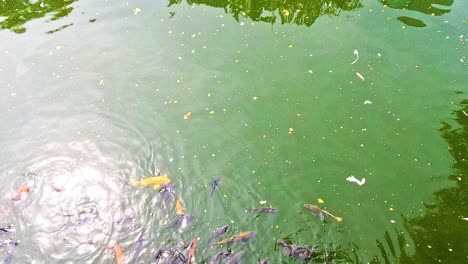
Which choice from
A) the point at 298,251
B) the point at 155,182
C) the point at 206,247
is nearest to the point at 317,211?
the point at 298,251

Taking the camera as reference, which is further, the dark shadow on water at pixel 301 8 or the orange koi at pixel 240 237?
the dark shadow on water at pixel 301 8

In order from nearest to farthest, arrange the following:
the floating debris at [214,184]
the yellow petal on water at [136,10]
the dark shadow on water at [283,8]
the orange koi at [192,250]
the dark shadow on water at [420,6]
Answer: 1. the orange koi at [192,250]
2. the floating debris at [214,184]
3. the dark shadow on water at [420,6]
4. the dark shadow on water at [283,8]
5. the yellow petal on water at [136,10]

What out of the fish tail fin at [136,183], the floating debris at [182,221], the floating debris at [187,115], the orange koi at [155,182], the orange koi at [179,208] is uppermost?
the floating debris at [187,115]

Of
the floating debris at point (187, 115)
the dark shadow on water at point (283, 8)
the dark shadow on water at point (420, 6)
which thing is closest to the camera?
the floating debris at point (187, 115)

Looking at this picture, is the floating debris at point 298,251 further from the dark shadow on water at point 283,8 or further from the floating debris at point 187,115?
the dark shadow on water at point 283,8

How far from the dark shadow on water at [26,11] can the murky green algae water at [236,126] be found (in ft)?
0.08

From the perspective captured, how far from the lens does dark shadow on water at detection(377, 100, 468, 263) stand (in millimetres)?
3266

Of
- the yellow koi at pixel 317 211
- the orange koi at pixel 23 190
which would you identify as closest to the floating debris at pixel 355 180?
the yellow koi at pixel 317 211

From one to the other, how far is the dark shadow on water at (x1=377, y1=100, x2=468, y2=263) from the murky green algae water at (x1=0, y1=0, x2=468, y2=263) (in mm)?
11

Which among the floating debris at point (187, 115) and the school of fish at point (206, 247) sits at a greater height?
the floating debris at point (187, 115)

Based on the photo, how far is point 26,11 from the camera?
561 cm

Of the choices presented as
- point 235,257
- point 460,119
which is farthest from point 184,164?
point 460,119

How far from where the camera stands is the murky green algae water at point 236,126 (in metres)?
3.42

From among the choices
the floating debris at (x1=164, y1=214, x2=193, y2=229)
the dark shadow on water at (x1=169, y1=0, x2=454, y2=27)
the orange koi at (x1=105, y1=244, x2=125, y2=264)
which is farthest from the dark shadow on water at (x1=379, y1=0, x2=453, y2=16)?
the orange koi at (x1=105, y1=244, x2=125, y2=264)
